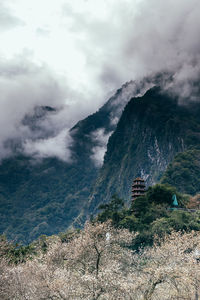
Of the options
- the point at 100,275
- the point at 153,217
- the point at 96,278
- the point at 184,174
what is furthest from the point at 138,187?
the point at 100,275

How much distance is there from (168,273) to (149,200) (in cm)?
6187

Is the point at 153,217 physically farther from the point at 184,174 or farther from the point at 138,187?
the point at 184,174

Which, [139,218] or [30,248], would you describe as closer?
[30,248]

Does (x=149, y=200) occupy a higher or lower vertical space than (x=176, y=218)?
higher

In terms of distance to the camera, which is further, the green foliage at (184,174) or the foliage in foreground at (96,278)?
the green foliage at (184,174)

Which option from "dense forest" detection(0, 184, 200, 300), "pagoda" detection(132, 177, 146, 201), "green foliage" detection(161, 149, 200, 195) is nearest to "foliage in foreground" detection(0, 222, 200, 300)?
"dense forest" detection(0, 184, 200, 300)

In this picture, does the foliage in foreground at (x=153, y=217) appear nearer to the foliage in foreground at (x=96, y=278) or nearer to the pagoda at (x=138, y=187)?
the pagoda at (x=138, y=187)

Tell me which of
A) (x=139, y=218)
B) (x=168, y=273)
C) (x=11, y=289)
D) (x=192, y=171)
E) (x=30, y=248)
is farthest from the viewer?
(x=192, y=171)

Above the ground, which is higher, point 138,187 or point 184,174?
point 184,174

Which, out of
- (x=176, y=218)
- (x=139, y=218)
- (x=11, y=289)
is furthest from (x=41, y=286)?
(x=139, y=218)

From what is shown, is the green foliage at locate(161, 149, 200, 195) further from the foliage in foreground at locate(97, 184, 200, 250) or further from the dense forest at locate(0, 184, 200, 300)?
the dense forest at locate(0, 184, 200, 300)

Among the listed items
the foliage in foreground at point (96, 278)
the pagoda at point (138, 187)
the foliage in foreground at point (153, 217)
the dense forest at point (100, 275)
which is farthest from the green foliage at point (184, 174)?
the foliage in foreground at point (96, 278)

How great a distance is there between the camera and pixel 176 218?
67375 mm

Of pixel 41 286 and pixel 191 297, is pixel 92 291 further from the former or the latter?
pixel 191 297
